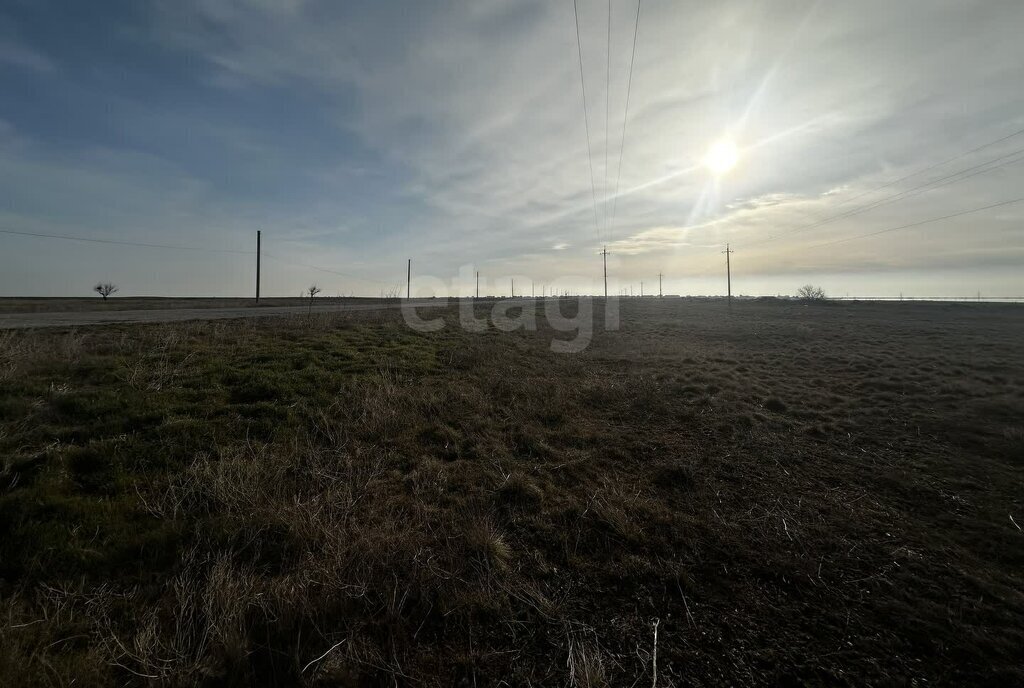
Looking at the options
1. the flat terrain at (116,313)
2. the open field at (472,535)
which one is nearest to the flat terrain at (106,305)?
the flat terrain at (116,313)

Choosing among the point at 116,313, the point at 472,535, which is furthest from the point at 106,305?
the point at 472,535

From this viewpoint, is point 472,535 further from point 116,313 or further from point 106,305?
point 106,305

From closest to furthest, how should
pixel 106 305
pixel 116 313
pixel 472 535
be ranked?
1. pixel 472 535
2. pixel 116 313
3. pixel 106 305

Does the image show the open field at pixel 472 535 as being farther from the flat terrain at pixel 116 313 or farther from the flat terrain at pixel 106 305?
the flat terrain at pixel 106 305

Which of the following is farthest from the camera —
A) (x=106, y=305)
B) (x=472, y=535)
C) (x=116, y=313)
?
(x=106, y=305)

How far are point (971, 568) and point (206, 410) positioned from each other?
10997 mm

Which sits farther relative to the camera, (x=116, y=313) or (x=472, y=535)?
(x=116, y=313)

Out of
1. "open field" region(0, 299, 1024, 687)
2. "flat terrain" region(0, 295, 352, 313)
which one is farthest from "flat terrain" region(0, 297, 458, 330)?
"open field" region(0, 299, 1024, 687)

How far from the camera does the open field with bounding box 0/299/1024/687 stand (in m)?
2.93

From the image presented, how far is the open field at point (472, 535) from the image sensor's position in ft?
9.61

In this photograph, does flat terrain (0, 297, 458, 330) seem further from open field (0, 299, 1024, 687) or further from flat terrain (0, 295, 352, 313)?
open field (0, 299, 1024, 687)

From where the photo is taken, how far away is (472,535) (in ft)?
13.9

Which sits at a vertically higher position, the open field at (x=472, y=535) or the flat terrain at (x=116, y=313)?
the flat terrain at (x=116, y=313)

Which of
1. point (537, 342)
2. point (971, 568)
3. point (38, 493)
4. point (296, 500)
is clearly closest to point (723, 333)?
point (537, 342)
